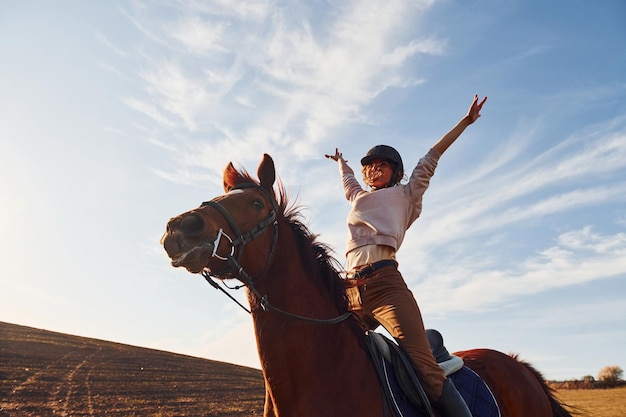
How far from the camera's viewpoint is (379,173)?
502 cm

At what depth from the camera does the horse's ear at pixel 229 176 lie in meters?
4.14

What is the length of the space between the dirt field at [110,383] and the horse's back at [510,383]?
618 inches

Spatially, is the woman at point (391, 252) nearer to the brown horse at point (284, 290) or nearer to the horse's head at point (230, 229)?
the brown horse at point (284, 290)

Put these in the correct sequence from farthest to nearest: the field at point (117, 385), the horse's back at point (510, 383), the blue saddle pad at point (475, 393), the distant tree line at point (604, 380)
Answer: the distant tree line at point (604, 380), the field at point (117, 385), the horse's back at point (510, 383), the blue saddle pad at point (475, 393)

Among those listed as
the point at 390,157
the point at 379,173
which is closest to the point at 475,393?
the point at 379,173

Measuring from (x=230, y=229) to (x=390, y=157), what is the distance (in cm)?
221

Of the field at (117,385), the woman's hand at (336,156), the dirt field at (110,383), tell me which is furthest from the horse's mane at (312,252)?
the dirt field at (110,383)

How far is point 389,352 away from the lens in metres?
4.11

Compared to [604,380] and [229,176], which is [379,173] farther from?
[604,380]

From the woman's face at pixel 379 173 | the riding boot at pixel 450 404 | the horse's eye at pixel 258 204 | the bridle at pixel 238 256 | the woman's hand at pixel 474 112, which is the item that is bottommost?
the riding boot at pixel 450 404

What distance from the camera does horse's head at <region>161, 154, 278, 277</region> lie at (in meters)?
3.26

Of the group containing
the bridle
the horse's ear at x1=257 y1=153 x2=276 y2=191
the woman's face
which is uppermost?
the woman's face

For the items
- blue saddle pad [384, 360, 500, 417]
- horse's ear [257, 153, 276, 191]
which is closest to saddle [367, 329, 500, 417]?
blue saddle pad [384, 360, 500, 417]

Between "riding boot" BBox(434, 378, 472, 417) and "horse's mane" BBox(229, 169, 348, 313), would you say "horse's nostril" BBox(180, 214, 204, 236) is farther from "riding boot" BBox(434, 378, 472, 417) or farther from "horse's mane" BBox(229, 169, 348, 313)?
"riding boot" BBox(434, 378, 472, 417)
